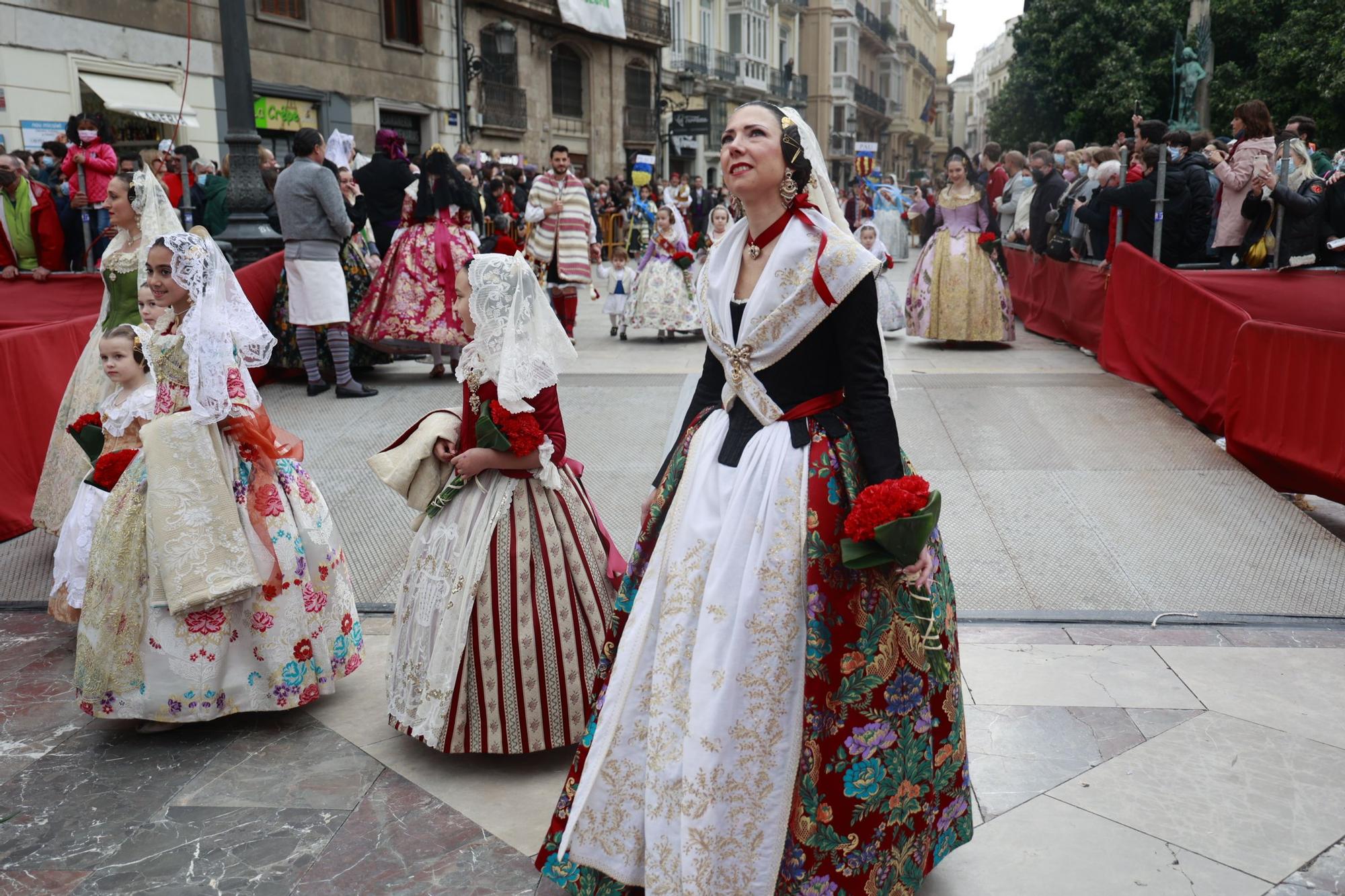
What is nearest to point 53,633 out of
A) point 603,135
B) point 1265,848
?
point 1265,848

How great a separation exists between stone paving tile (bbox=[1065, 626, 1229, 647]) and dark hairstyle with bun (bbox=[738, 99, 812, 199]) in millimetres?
2521

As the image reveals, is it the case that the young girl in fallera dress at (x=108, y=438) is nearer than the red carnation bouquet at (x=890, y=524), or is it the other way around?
the red carnation bouquet at (x=890, y=524)

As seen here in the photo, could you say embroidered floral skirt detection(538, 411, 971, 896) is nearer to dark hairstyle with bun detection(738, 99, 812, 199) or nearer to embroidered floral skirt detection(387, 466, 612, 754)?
dark hairstyle with bun detection(738, 99, 812, 199)

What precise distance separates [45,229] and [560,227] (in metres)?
4.50

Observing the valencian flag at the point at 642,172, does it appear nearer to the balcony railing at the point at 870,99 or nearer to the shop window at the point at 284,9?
the shop window at the point at 284,9

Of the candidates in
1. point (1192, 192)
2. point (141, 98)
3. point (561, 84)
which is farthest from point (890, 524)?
point (561, 84)

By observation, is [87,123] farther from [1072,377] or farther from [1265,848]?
[1265,848]

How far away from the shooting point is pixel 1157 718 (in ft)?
12.2

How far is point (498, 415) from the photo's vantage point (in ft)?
10.9

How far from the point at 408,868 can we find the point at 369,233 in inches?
312

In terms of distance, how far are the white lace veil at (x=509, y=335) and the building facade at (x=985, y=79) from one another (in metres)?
102

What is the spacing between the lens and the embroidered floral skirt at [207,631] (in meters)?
3.65

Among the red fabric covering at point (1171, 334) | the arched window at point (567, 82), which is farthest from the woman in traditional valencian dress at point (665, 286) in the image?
the arched window at point (567, 82)

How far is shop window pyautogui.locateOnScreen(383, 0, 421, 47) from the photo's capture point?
21.3m
